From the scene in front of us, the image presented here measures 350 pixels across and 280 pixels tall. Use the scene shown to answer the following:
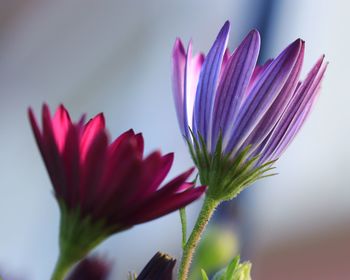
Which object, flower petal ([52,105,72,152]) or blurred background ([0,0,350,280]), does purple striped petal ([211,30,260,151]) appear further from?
blurred background ([0,0,350,280])

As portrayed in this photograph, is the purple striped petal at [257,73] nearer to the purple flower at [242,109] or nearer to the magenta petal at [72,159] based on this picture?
the purple flower at [242,109]

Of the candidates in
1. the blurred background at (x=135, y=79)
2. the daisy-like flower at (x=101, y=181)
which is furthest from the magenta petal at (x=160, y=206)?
the blurred background at (x=135, y=79)

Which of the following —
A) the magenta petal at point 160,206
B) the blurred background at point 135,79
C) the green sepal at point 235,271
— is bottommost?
the green sepal at point 235,271

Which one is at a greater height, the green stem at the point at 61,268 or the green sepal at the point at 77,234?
the green sepal at the point at 77,234

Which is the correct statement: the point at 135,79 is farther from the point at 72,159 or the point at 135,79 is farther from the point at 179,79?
the point at 72,159

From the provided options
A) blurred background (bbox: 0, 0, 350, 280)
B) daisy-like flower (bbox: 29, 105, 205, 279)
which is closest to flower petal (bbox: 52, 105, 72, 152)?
daisy-like flower (bbox: 29, 105, 205, 279)

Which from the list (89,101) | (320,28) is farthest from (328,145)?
(89,101)

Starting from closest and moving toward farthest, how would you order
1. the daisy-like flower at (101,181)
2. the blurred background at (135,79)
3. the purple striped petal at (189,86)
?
the daisy-like flower at (101,181) → the purple striped petal at (189,86) → the blurred background at (135,79)

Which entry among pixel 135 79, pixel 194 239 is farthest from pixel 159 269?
pixel 135 79
